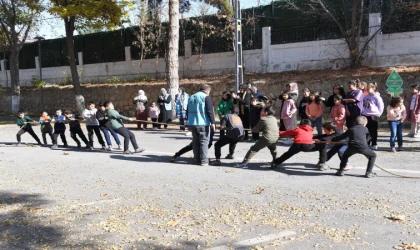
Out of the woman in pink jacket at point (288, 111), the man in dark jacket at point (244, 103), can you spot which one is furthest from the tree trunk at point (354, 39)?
the woman in pink jacket at point (288, 111)

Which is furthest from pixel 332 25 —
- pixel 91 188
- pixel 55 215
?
pixel 55 215

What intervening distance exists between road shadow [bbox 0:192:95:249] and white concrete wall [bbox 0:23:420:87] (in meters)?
15.5

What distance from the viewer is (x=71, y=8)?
2022 centimetres

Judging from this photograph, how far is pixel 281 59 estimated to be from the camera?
20.5 metres

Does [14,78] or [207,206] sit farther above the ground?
[14,78]

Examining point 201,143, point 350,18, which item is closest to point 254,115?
point 201,143

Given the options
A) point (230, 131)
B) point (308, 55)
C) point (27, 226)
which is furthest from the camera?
point (308, 55)

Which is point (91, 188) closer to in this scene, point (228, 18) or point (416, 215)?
point (416, 215)

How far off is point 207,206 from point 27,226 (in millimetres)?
2409

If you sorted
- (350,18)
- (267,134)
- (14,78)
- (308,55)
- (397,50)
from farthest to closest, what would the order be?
(14,78) < (308,55) < (350,18) < (397,50) < (267,134)

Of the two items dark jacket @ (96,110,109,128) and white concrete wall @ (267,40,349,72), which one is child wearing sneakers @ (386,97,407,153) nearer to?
dark jacket @ (96,110,109,128)

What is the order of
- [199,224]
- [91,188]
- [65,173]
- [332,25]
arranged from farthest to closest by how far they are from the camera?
[332,25]
[65,173]
[91,188]
[199,224]

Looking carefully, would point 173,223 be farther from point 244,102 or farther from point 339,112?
point 244,102

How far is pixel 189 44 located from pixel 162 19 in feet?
10.9
